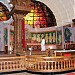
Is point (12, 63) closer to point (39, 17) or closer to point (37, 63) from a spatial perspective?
point (37, 63)

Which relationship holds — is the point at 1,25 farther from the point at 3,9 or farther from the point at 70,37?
the point at 3,9

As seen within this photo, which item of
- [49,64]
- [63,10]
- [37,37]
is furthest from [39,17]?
[49,64]

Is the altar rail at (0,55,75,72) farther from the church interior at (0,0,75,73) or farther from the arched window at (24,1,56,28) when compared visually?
the arched window at (24,1,56,28)

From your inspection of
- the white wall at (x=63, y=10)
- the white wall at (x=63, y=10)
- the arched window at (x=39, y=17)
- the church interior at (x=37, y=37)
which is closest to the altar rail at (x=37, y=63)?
the church interior at (x=37, y=37)

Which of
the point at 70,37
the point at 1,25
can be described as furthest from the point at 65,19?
the point at 1,25

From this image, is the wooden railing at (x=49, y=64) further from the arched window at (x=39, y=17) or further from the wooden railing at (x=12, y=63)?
the arched window at (x=39, y=17)

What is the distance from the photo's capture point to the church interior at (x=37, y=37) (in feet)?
30.7

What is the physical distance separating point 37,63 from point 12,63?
4.44 ft

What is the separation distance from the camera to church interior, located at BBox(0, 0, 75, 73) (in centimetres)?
937

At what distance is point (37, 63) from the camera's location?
30.6 ft

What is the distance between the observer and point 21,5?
40.0 feet

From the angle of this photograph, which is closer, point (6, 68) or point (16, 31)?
point (6, 68)

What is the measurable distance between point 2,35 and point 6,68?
9.92m

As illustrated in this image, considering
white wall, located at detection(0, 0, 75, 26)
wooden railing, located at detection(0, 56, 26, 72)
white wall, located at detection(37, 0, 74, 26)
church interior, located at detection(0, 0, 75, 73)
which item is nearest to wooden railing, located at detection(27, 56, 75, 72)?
church interior, located at detection(0, 0, 75, 73)
